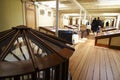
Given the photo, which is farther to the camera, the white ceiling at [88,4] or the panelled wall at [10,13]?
the white ceiling at [88,4]

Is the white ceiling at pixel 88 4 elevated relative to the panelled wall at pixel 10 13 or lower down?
elevated

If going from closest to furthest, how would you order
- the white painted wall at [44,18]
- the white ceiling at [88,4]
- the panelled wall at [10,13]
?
the panelled wall at [10,13], the white ceiling at [88,4], the white painted wall at [44,18]

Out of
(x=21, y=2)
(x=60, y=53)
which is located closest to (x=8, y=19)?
(x=21, y=2)

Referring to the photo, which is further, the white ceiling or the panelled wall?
the white ceiling

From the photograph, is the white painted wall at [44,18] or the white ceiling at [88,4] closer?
the white ceiling at [88,4]

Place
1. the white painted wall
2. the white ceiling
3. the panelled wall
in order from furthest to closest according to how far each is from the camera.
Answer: the white painted wall < the white ceiling < the panelled wall

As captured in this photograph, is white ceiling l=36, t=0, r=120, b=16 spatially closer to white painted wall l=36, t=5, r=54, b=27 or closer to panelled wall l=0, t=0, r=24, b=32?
white painted wall l=36, t=5, r=54, b=27

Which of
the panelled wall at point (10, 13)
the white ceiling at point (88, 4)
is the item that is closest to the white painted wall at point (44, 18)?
the white ceiling at point (88, 4)

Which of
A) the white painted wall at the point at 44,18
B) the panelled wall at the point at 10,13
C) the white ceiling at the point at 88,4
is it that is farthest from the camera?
the white painted wall at the point at 44,18

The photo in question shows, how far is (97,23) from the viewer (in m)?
8.88

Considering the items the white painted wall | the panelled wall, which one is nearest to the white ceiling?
the white painted wall

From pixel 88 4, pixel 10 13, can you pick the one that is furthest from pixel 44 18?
pixel 10 13

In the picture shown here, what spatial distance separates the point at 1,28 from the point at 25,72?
4054mm

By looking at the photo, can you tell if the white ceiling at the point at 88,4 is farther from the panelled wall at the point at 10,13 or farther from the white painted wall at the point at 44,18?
the panelled wall at the point at 10,13
